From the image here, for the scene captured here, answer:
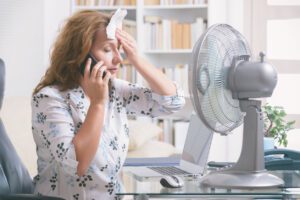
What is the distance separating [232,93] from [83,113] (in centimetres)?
51

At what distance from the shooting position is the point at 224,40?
78.4 inches

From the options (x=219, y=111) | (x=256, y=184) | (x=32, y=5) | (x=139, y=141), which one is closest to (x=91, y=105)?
(x=219, y=111)

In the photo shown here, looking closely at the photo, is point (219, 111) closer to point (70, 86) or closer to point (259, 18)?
point (70, 86)

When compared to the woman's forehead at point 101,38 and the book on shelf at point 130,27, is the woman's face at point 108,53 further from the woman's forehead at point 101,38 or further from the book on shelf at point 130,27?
the book on shelf at point 130,27

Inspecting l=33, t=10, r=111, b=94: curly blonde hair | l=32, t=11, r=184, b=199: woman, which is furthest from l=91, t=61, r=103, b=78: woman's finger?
l=33, t=10, r=111, b=94: curly blonde hair

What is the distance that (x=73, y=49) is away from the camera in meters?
2.23

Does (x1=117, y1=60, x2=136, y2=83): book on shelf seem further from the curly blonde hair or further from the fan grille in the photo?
the fan grille

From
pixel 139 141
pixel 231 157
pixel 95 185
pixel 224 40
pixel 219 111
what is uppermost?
pixel 224 40

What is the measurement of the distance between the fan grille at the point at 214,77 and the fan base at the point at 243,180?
0.15m

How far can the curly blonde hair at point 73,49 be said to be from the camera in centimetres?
219

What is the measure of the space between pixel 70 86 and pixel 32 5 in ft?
10.6

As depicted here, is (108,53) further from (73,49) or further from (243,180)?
(243,180)

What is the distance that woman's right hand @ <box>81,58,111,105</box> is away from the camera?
205cm

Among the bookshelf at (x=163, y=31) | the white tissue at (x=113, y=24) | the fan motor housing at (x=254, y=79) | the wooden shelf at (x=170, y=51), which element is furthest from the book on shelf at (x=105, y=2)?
the fan motor housing at (x=254, y=79)
